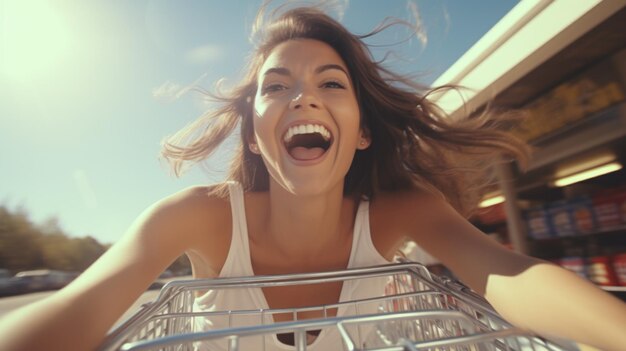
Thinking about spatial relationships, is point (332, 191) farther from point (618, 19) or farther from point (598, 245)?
point (598, 245)

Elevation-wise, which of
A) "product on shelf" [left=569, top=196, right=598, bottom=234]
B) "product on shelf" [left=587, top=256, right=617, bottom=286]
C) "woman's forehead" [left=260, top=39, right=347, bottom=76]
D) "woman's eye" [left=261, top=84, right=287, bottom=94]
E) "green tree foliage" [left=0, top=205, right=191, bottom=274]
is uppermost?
"green tree foliage" [left=0, top=205, right=191, bottom=274]

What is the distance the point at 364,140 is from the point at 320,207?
1.12 feet

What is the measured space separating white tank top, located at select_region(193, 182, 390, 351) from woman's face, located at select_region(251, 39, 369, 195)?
0.22 m

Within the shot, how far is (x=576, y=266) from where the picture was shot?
2947 mm

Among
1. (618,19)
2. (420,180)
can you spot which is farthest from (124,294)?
(618,19)

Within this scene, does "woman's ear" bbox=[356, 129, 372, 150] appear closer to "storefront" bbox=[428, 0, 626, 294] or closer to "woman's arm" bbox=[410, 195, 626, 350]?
"woman's arm" bbox=[410, 195, 626, 350]

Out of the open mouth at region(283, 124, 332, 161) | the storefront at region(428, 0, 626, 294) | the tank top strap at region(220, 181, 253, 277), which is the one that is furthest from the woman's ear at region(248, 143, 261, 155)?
the storefront at region(428, 0, 626, 294)

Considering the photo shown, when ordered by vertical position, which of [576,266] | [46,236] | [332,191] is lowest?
[576,266]

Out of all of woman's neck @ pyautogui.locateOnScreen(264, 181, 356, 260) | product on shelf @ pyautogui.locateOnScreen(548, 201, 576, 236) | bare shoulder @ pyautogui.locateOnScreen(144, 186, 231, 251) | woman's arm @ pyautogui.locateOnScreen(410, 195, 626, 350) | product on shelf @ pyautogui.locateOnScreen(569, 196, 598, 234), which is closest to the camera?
woman's arm @ pyautogui.locateOnScreen(410, 195, 626, 350)

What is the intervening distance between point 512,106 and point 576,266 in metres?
1.52

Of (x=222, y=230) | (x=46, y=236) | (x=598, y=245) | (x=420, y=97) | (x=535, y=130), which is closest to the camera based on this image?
(x=222, y=230)

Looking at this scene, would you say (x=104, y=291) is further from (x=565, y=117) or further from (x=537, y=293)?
(x=565, y=117)

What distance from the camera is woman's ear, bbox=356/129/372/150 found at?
4.23 ft

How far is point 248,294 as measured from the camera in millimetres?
998
